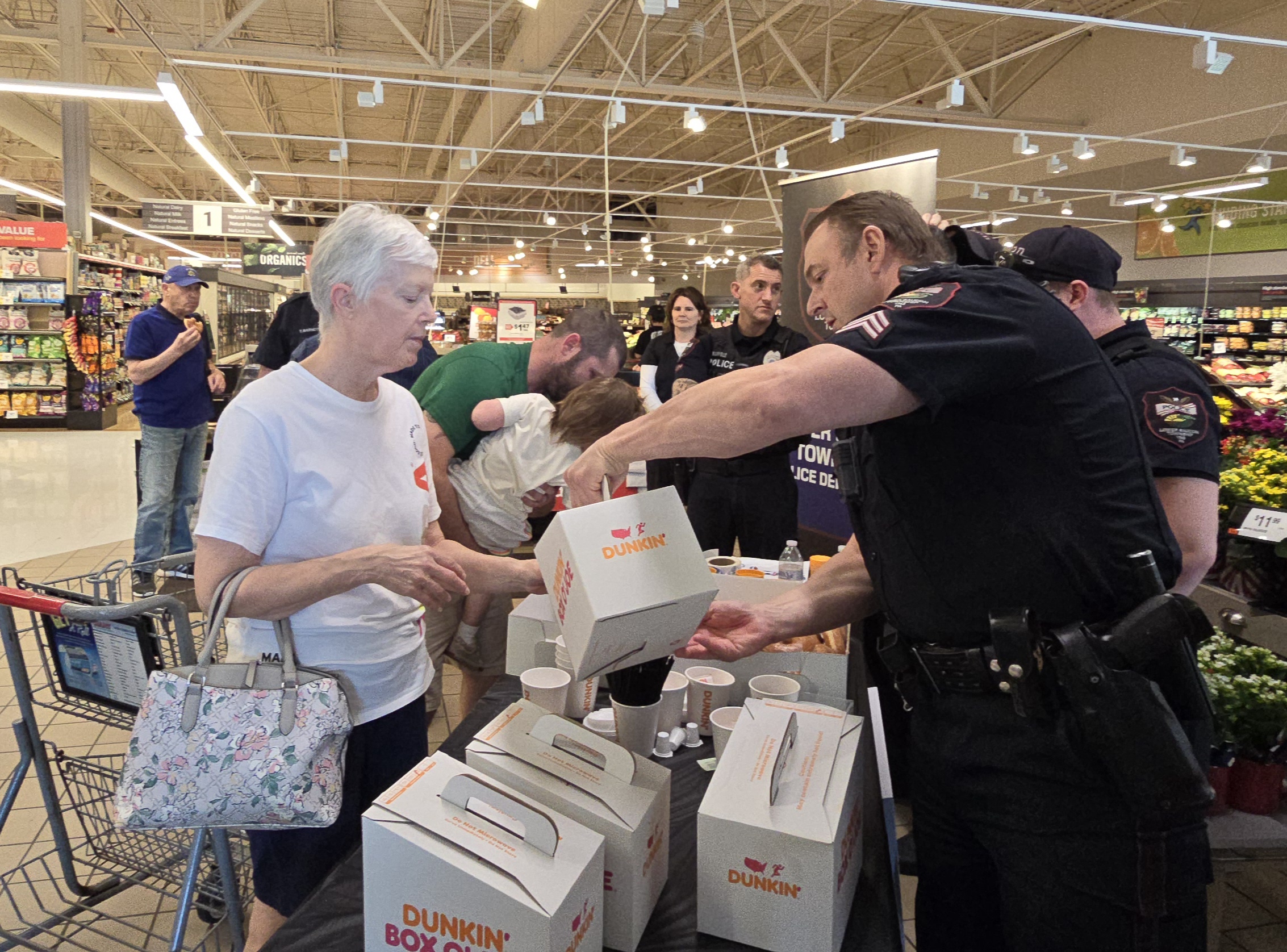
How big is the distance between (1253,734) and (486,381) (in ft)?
8.21

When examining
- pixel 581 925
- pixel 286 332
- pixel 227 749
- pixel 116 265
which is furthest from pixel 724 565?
pixel 116 265

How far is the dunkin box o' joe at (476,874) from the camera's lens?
1.04 metres

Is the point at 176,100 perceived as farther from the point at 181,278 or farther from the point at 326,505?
the point at 326,505

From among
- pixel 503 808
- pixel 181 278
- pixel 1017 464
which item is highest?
pixel 181 278

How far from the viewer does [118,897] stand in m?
2.67

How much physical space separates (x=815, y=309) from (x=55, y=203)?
18565 millimetres

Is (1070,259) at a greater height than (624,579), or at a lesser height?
greater

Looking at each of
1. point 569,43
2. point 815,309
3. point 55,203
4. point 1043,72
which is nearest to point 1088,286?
point 815,309

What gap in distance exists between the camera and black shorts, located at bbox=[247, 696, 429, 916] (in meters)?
1.74

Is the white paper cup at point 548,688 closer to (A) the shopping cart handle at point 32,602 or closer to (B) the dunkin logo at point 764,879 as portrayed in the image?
(B) the dunkin logo at point 764,879

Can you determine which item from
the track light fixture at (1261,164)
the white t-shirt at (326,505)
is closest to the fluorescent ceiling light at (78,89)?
the white t-shirt at (326,505)

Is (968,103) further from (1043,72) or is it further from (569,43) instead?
(569,43)

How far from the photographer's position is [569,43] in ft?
38.3

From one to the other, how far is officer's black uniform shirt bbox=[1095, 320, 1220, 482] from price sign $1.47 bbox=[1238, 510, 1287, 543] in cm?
78
